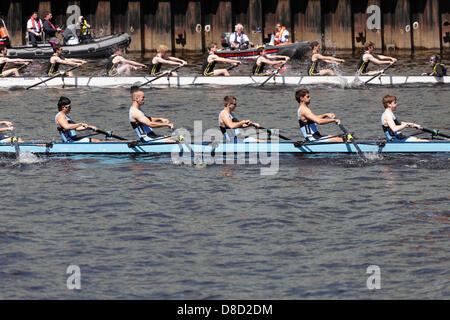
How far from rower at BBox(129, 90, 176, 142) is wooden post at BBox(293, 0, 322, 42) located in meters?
22.5

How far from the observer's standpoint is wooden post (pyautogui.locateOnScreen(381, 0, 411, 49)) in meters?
43.0

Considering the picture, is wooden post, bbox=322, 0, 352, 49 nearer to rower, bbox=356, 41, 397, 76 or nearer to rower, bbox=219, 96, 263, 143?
rower, bbox=356, 41, 397, 76

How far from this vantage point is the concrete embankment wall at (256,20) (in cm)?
4294

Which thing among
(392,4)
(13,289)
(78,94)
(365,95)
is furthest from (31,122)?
(392,4)

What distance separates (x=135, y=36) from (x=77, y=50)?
3.79m

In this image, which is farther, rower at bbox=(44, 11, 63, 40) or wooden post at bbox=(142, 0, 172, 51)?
wooden post at bbox=(142, 0, 172, 51)

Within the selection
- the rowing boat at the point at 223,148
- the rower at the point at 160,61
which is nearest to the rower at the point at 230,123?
the rowing boat at the point at 223,148

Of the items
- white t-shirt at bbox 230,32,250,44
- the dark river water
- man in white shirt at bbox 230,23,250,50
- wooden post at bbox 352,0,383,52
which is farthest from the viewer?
wooden post at bbox 352,0,383,52

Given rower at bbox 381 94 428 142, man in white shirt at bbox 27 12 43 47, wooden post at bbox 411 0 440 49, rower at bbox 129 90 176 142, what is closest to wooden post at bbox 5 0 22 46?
man in white shirt at bbox 27 12 43 47

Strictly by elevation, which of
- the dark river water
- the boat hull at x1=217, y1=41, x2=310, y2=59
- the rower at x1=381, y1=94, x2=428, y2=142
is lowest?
the dark river water

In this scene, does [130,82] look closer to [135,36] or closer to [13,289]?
[135,36]

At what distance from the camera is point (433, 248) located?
15086mm

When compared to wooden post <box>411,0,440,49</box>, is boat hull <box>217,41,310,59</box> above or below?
below

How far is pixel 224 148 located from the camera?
71.3 feet
